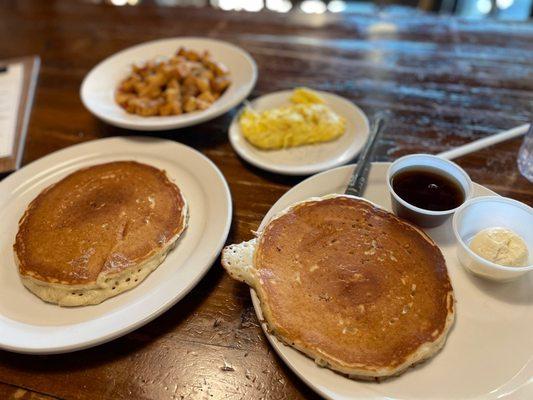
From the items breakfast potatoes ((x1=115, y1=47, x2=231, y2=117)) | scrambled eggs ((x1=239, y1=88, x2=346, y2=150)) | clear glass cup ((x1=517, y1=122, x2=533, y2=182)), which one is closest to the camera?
clear glass cup ((x1=517, y1=122, x2=533, y2=182))

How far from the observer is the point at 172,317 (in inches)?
53.6

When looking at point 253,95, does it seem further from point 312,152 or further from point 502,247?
point 502,247

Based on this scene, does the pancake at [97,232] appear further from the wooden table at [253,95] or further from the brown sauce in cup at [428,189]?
the brown sauce in cup at [428,189]

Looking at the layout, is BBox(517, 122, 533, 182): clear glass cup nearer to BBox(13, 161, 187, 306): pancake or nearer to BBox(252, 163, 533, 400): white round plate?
BBox(252, 163, 533, 400): white round plate

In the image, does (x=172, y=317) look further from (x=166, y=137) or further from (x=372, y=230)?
(x=166, y=137)

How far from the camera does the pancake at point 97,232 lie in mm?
1339

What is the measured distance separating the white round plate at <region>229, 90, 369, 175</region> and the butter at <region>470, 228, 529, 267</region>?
66 centimetres

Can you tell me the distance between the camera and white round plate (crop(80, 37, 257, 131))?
1925 millimetres

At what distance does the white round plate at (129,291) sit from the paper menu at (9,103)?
37 cm

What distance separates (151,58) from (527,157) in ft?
6.55

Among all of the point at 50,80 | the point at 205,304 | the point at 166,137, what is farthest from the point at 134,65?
the point at 205,304

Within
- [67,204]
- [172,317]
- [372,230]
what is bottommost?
[172,317]

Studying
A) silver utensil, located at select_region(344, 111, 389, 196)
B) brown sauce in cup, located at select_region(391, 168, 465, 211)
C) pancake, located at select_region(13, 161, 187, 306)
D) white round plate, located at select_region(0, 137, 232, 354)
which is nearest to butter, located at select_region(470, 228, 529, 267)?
brown sauce in cup, located at select_region(391, 168, 465, 211)

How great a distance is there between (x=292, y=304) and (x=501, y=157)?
4.12 feet
